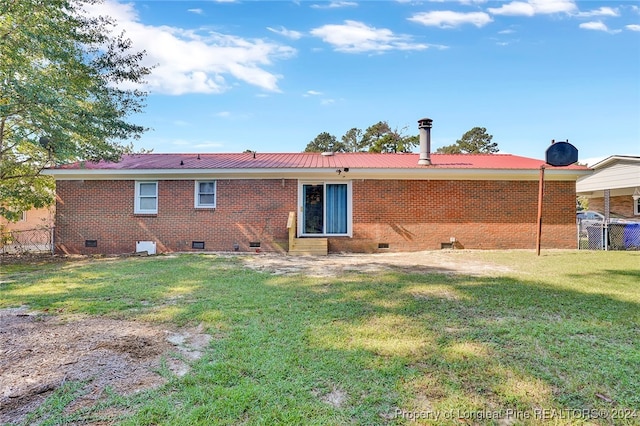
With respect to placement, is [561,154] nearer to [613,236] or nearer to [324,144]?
[613,236]

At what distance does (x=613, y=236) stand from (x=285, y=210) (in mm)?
11264

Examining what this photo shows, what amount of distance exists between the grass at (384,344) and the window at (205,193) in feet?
15.6

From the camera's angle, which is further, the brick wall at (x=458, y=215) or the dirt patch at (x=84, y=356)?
the brick wall at (x=458, y=215)

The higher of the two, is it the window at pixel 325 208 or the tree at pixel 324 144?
the tree at pixel 324 144

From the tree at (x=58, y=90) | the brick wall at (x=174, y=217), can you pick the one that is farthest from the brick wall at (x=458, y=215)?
the tree at (x=58, y=90)

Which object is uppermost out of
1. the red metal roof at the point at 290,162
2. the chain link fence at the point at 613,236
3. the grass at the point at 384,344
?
the red metal roof at the point at 290,162

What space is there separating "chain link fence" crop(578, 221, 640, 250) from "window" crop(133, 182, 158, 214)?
1465 cm

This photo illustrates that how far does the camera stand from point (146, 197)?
11.5m

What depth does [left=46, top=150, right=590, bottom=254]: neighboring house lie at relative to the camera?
11.2 metres

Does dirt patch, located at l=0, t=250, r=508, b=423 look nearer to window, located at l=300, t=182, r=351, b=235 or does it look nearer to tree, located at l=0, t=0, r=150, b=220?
tree, located at l=0, t=0, r=150, b=220

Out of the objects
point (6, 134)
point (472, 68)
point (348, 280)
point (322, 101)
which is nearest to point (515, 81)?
point (472, 68)

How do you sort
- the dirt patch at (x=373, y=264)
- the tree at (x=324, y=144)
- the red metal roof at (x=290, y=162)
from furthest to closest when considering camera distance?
the tree at (x=324, y=144), the red metal roof at (x=290, y=162), the dirt patch at (x=373, y=264)

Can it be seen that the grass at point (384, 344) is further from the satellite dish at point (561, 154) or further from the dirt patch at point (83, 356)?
the satellite dish at point (561, 154)

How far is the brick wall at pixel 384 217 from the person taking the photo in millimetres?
11258
